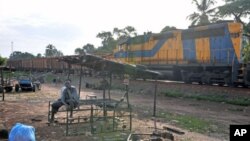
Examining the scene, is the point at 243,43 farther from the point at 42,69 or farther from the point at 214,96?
the point at 42,69

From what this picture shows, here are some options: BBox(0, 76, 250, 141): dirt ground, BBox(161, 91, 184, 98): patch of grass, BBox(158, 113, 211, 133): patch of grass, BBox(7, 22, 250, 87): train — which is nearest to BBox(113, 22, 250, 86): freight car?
BBox(7, 22, 250, 87): train

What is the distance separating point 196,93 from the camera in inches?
866

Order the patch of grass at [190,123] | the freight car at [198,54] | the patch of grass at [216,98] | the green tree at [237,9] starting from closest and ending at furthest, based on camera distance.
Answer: the patch of grass at [190,123] → the patch of grass at [216,98] → the freight car at [198,54] → the green tree at [237,9]

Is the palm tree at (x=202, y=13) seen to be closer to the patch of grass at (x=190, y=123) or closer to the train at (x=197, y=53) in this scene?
the train at (x=197, y=53)

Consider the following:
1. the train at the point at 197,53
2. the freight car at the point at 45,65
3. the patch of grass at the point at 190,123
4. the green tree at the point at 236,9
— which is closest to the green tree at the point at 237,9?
the green tree at the point at 236,9

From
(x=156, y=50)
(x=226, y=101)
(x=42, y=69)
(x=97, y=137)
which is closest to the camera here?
(x=97, y=137)

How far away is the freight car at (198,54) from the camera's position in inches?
885

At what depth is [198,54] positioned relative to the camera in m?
25.8

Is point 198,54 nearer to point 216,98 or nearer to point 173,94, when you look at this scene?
point 173,94

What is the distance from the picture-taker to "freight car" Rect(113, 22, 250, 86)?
73.8ft

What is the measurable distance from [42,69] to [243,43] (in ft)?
117

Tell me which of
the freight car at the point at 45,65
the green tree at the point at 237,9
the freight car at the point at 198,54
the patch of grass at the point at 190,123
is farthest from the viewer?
the freight car at the point at 45,65

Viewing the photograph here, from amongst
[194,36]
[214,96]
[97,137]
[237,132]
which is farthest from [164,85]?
[237,132]

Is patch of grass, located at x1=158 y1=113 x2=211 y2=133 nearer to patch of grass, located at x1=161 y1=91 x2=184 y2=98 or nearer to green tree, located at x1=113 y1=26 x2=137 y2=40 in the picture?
patch of grass, located at x1=161 y1=91 x2=184 y2=98
